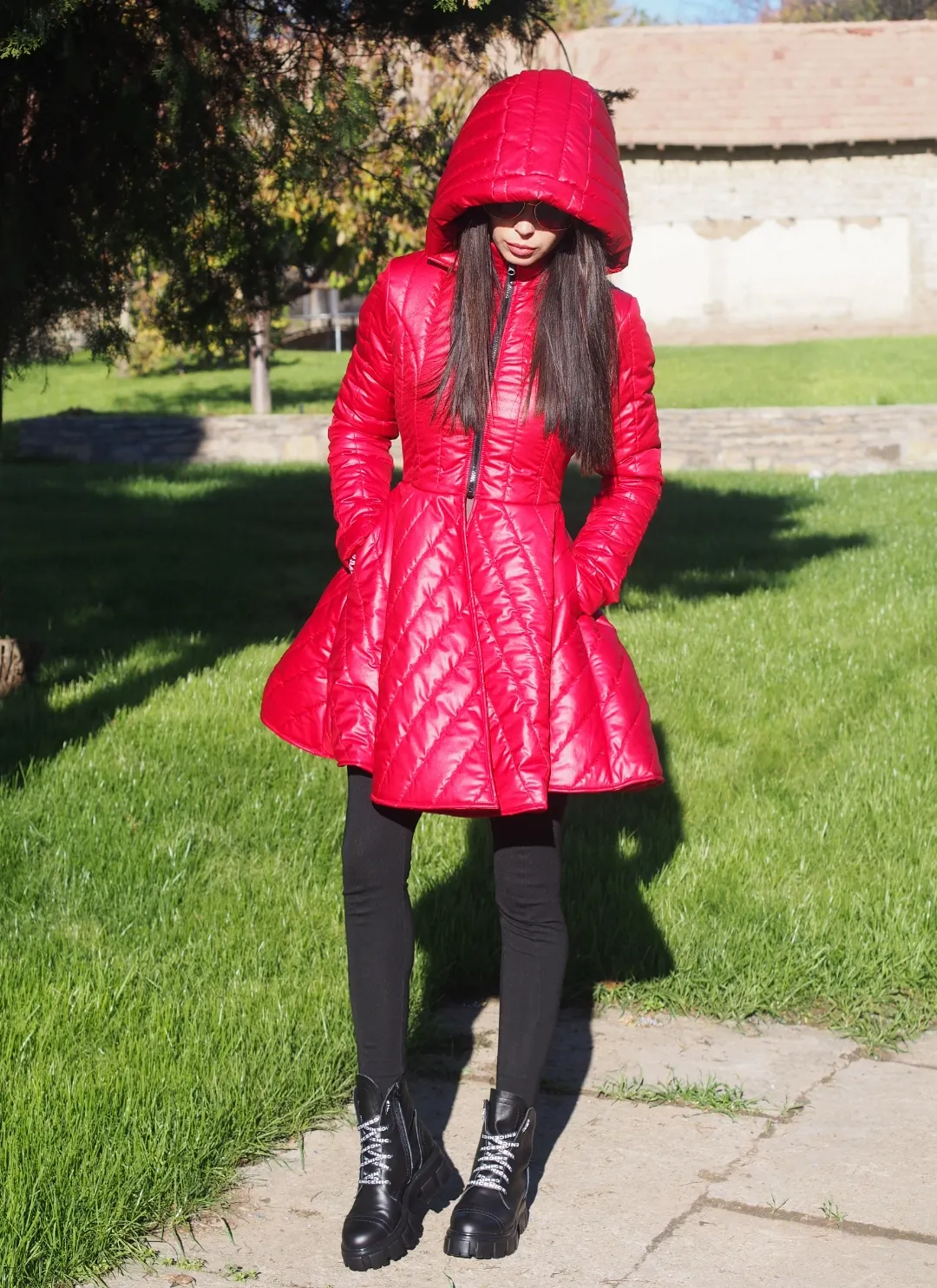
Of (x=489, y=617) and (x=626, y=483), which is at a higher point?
(x=626, y=483)

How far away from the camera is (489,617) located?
9.82ft

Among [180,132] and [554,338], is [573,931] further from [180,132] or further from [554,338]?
[180,132]

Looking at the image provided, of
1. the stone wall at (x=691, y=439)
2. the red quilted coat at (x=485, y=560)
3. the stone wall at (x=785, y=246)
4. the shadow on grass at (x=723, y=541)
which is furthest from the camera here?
the stone wall at (x=785, y=246)

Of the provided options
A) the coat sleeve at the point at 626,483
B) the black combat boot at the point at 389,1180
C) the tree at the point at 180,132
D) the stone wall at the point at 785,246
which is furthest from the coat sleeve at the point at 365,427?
the stone wall at the point at 785,246

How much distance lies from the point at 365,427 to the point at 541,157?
2.12 ft

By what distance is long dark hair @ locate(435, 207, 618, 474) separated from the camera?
3049mm

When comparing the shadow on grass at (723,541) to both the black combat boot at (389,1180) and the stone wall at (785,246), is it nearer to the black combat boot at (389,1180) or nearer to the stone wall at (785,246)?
the black combat boot at (389,1180)

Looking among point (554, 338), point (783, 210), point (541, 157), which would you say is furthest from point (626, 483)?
point (783, 210)

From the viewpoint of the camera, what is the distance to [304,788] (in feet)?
18.1

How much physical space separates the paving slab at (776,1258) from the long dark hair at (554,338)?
1494 mm

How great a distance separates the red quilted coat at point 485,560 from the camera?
2.95 meters

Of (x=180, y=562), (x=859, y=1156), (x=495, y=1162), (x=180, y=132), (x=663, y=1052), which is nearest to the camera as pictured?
(x=495, y=1162)

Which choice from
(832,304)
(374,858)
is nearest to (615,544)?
(374,858)

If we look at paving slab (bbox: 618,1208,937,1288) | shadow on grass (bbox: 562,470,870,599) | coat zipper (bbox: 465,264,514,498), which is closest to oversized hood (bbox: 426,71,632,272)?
coat zipper (bbox: 465,264,514,498)
